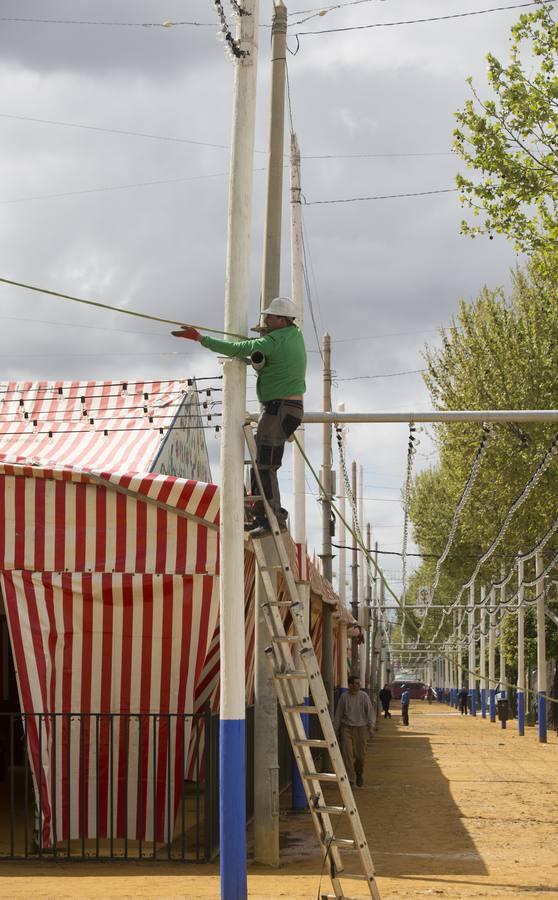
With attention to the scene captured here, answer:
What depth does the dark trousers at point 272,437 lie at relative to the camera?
10.4 meters

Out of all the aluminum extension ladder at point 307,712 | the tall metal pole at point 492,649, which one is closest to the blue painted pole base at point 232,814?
the aluminum extension ladder at point 307,712

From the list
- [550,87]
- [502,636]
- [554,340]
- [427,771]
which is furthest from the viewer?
[502,636]

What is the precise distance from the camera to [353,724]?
20.9m

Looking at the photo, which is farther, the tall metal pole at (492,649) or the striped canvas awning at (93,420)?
the tall metal pole at (492,649)

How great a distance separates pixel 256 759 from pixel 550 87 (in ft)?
31.9

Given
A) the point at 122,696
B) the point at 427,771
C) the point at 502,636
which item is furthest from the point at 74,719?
the point at 502,636

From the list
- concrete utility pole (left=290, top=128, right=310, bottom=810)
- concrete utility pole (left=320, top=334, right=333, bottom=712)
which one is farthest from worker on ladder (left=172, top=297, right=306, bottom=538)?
concrete utility pole (left=290, top=128, right=310, bottom=810)

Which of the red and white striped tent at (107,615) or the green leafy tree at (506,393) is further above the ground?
the green leafy tree at (506,393)

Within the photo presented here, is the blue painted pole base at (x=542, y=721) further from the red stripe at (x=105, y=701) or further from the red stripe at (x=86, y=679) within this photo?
the red stripe at (x=86, y=679)

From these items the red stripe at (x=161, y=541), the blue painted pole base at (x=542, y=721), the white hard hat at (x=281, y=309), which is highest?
the white hard hat at (x=281, y=309)

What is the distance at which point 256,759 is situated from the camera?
12961 mm

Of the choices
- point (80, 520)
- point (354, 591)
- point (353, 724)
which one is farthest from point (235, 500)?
point (354, 591)

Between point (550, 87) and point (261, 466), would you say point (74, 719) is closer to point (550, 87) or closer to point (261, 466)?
point (261, 466)

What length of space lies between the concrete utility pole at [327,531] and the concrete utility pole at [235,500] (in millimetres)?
9112
